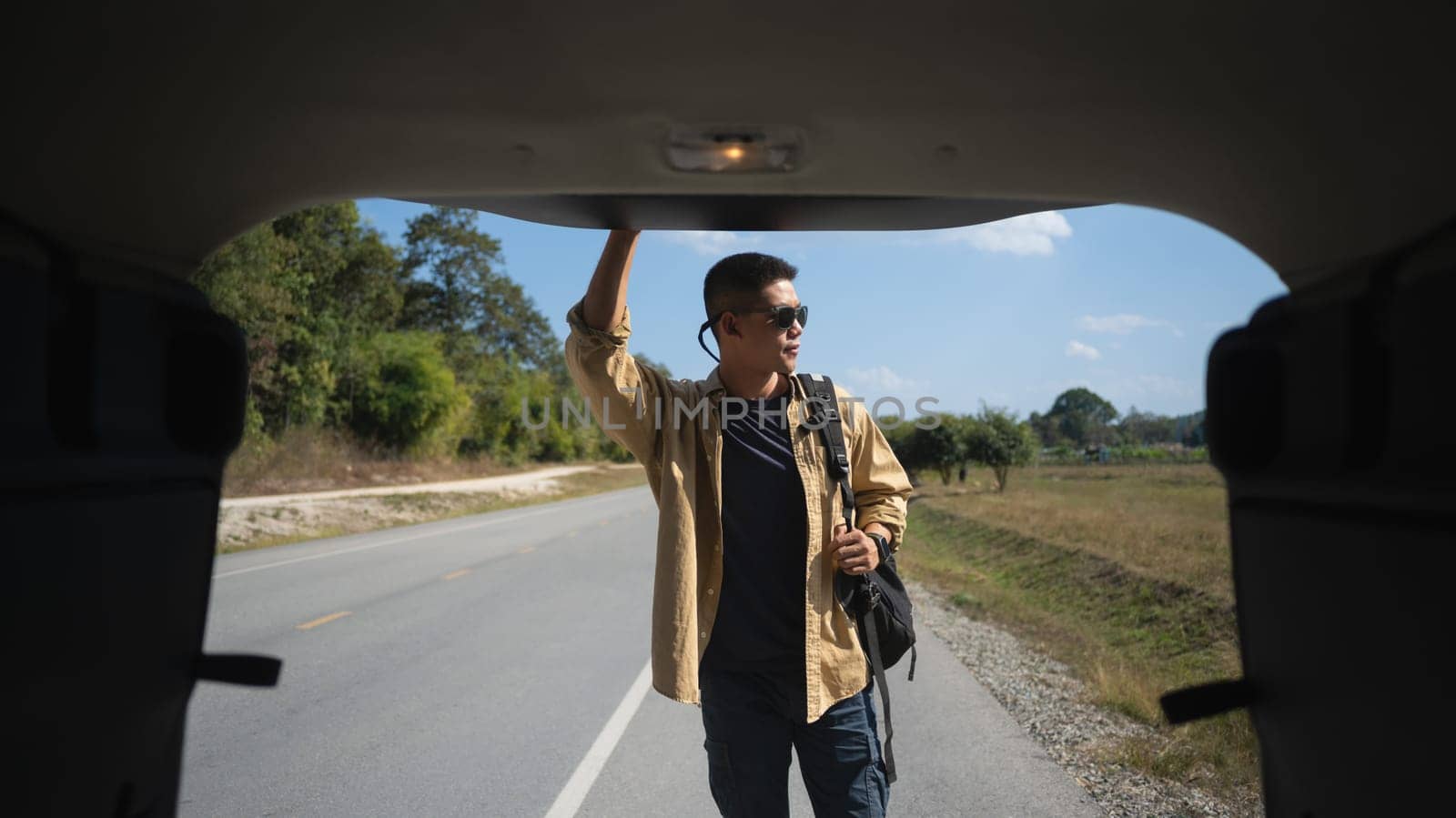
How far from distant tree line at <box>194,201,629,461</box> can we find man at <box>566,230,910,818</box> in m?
10.8

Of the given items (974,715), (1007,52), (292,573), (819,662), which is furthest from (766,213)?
(292,573)

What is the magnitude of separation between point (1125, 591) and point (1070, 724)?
7251mm

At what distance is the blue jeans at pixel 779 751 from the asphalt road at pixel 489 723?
6.64 ft

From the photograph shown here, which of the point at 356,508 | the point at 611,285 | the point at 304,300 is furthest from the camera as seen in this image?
the point at 304,300

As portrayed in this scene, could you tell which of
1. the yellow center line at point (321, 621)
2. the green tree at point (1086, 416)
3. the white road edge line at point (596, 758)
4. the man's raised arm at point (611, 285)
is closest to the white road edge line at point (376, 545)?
the yellow center line at point (321, 621)

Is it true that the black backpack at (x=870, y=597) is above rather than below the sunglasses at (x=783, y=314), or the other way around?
below

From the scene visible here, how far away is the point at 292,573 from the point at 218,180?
12.3m

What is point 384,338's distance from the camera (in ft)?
136

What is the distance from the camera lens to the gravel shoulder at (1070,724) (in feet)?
14.1

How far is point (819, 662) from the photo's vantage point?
2449mm

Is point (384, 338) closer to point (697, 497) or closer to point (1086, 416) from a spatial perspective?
point (1086, 416)

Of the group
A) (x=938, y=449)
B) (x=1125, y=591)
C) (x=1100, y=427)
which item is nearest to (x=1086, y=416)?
(x=1100, y=427)

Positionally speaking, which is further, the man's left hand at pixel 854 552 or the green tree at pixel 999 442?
the green tree at pixel 999 442

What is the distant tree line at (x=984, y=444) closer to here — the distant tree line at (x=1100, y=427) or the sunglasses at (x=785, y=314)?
the distant tree line at (x=1100, y=427)
